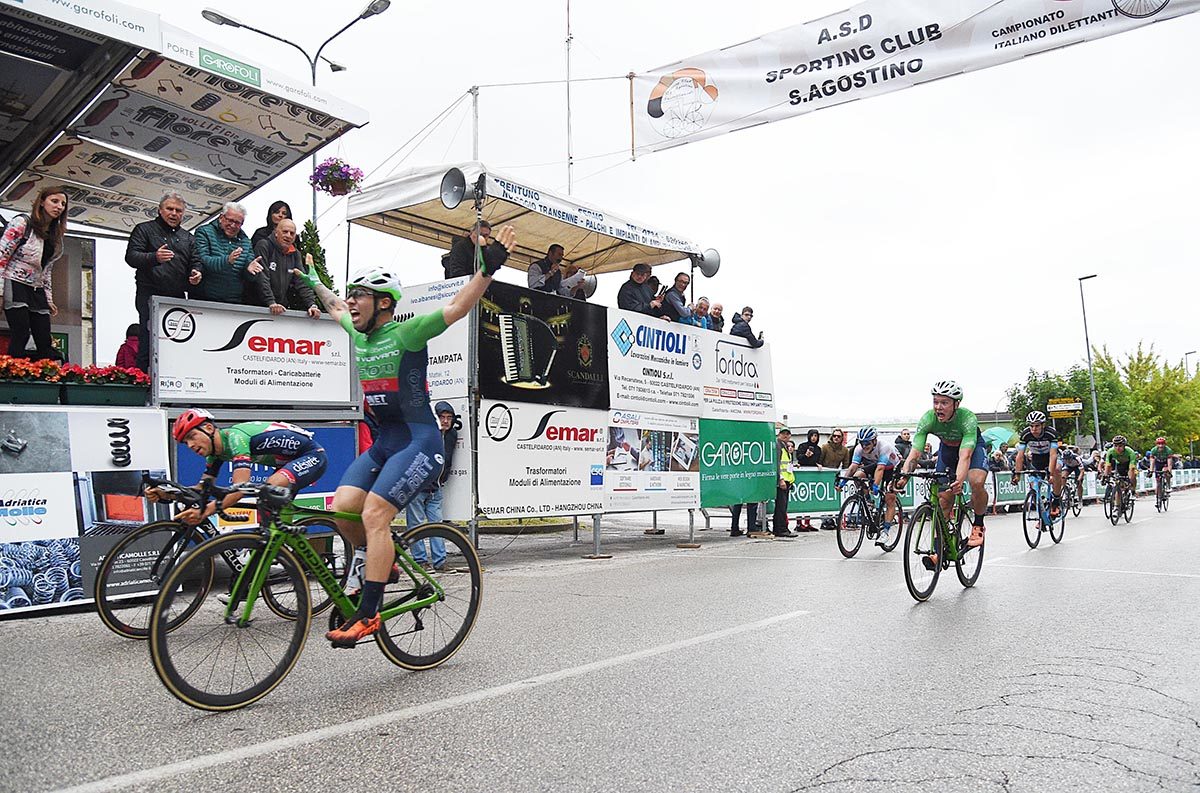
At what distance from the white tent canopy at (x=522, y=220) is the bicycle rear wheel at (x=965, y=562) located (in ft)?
20.7

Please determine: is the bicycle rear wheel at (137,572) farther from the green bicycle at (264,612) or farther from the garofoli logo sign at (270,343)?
the garofoli logo sign at (270,343)

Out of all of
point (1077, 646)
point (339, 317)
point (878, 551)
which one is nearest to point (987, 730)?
point (1077, 646)

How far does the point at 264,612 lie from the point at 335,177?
11.3 m

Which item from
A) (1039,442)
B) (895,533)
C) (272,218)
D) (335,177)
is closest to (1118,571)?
(895,533)

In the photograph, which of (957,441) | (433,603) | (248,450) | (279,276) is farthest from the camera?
(279,276)

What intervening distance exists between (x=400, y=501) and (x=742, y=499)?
1089 centimetres

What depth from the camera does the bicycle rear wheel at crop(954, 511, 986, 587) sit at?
8562 mm

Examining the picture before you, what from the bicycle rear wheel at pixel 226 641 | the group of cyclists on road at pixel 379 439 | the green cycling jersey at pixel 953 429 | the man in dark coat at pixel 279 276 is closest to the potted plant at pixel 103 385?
the man in dark coat at pixel 279 276

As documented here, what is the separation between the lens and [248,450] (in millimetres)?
5883

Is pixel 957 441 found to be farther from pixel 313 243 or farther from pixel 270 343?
pixel 313 243

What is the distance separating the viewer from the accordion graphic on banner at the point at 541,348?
1113cm

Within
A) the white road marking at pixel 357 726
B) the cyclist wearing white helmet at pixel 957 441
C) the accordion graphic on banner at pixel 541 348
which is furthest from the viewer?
the accordion graphic on banner at pixel 541 348

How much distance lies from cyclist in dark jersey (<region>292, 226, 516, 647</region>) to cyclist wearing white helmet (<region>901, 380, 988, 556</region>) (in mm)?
5239

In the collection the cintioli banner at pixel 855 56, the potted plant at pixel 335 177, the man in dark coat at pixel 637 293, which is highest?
A: the cintioli banner at pixel 855 56
